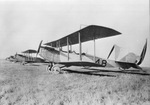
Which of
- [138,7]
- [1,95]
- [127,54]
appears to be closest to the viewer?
[1,95]

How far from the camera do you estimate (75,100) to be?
2.65m

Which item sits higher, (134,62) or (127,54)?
(127,54)

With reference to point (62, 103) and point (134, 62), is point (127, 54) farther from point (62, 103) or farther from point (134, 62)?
point (62, 103)

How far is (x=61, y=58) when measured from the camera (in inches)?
332

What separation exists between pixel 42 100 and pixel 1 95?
4.47 feet

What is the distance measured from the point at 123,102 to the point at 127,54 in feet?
23.8

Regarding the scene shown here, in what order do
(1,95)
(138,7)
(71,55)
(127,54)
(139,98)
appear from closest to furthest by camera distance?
(139,98), (1,95), (138,7), (71,55), (127,54)

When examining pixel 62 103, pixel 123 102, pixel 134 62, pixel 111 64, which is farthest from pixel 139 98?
pixel 134 62

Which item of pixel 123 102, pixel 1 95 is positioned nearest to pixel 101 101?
pixel 123 102

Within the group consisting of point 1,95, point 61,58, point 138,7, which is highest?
point 138,7

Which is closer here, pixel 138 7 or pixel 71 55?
pixel 138 7

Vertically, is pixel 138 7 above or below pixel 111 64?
above

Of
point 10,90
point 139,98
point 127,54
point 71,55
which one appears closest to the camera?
point 139,98

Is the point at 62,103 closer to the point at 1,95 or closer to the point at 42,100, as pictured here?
the point at 42,100
